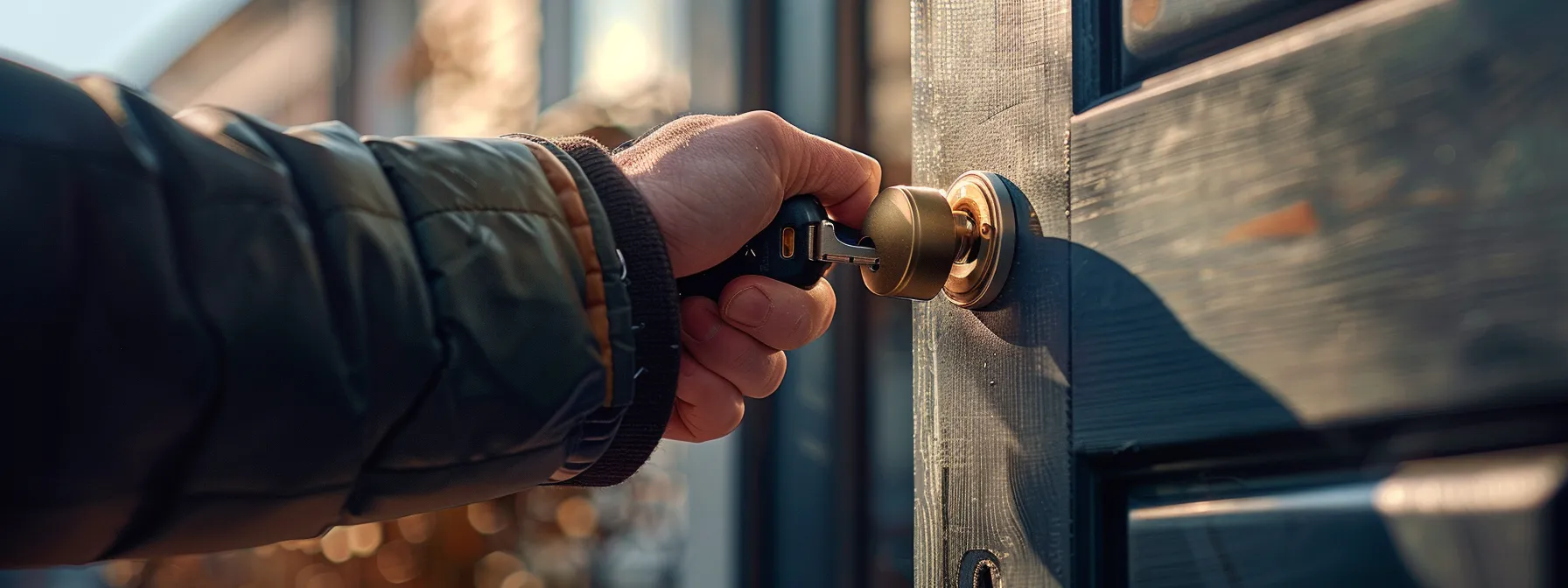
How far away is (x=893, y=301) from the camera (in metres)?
1.28

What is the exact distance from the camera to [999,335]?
0.60m

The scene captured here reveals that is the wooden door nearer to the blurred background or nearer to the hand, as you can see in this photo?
the hand

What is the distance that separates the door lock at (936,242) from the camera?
1.92ft

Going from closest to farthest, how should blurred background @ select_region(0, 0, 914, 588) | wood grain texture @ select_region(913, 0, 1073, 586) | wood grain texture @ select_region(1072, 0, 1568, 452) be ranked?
wood grain texture @ select_region(1072, 0, 1568, 452), wood grain texture @ select_region(913, 0, 1073, 586), blurred background @ select_region(0, 0, 914, 588)

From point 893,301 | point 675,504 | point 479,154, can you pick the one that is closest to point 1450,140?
point 479,154

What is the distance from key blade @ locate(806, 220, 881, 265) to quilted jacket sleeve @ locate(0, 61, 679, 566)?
88 mm

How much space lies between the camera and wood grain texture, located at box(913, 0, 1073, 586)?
1.84ft

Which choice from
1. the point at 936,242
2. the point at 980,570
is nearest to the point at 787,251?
the point at 936,242

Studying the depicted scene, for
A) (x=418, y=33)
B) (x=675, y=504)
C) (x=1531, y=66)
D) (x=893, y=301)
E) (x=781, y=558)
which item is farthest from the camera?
(x=418, y=33)

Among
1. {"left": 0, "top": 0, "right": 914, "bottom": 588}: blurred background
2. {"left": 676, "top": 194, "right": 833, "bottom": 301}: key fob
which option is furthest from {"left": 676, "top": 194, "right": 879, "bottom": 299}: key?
{"left": 0, "top": 0, "right": 914, "bottom": 588}: blurred background

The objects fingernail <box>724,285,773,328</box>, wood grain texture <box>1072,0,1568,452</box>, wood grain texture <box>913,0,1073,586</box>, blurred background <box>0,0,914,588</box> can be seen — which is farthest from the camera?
blurred background <box>0,0,914,588</box>

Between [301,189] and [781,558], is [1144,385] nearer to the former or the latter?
[301,189]

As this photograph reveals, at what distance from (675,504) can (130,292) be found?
1248 millimetres

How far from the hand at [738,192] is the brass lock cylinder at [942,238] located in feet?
0.34
